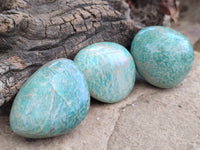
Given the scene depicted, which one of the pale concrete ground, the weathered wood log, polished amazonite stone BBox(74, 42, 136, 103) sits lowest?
the pale concrete ground

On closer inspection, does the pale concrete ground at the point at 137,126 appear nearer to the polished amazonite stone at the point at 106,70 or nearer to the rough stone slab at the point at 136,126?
the rough stone slab at the point at 136,126

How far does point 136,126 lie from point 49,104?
607mm

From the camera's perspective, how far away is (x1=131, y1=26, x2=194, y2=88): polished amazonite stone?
1.79m

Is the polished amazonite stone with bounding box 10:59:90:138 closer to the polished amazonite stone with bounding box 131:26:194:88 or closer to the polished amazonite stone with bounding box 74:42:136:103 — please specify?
the polished amazonite stone with bounding box 74:42:136:103

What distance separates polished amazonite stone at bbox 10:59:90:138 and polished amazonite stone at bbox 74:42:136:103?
247 millimetres

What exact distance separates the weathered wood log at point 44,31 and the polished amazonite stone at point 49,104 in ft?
0.63

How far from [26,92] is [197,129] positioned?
1.10 m

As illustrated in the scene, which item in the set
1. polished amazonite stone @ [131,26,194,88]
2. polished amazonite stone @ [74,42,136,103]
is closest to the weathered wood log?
polished amazonite stone @ [74,42,136,103]

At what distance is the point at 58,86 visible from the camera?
4.32ft

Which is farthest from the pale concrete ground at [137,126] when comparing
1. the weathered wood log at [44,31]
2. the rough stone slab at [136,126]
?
the weathered wood log at [44,31]

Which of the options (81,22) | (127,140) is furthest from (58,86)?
(81,22)

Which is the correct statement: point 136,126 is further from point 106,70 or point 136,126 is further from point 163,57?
point 163,57

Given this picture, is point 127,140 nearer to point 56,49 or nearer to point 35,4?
point 56,49

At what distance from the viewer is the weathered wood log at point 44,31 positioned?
1.42m
